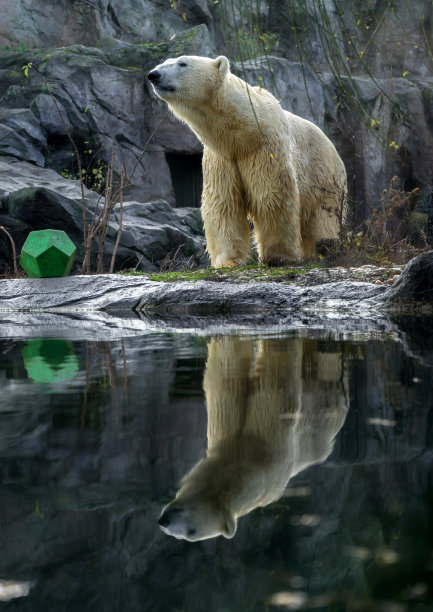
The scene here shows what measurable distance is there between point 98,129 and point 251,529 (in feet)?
45.2

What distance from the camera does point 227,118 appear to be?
617 centimetres

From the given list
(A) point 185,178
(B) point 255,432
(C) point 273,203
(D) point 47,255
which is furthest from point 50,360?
(A) point 185,178

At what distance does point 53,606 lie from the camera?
0.74 metres

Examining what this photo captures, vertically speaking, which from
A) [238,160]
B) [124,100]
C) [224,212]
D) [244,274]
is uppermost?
[124,100]

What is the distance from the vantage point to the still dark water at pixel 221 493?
2.55 feet

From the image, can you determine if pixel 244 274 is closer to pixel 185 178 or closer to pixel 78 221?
pixel 78 221

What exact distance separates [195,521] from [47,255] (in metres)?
5.81

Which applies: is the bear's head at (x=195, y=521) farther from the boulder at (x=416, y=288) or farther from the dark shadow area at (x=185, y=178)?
the dark shadow area at (x=185, y=178)

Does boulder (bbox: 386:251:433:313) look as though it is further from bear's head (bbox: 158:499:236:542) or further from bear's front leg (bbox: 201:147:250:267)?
bear's head (bbox: 158:499:236:542)

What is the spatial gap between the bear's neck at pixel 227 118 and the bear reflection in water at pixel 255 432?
13.6 ft

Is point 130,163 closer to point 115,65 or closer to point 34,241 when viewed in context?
point 115,65

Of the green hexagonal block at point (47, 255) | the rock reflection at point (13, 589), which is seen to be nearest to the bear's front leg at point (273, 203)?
the green hexagonal block at point (47, 255)

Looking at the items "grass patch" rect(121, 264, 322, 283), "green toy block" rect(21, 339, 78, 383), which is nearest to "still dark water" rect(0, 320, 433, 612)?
"green toy block" rect(21, 339, 78, 383)

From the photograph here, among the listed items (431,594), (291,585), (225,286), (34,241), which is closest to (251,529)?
(291,585)
